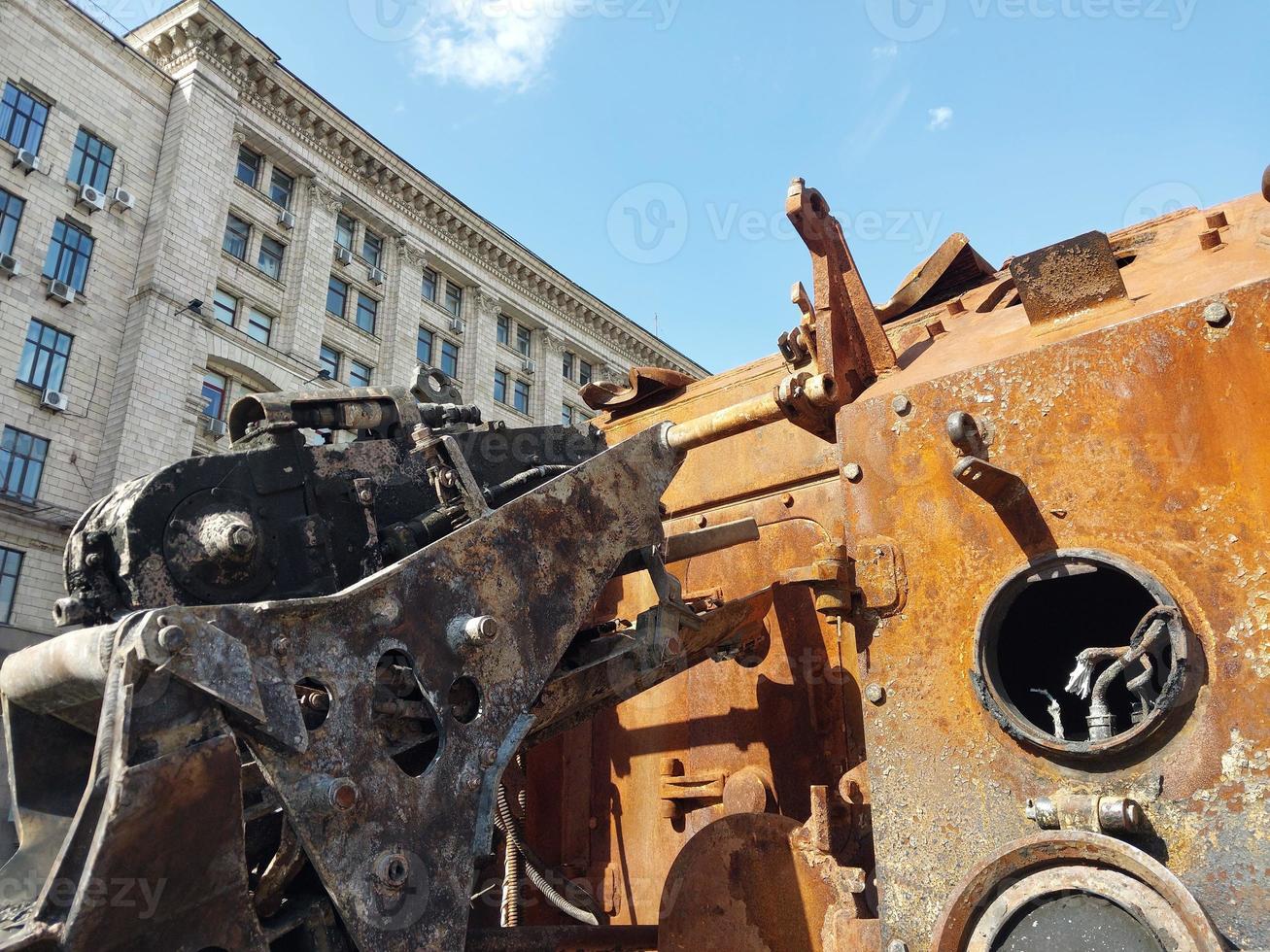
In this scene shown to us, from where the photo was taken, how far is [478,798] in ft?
8.86

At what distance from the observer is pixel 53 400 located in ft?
69.9

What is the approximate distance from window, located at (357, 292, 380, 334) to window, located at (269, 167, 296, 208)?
331cm

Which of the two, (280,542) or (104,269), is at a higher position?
(104,269)

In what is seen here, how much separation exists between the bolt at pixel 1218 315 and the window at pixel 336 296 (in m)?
28.5

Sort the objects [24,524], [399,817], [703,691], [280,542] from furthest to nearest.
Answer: [24,524] < [703,691] < [280,542] < [399,817]

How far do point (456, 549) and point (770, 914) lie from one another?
1.57 m

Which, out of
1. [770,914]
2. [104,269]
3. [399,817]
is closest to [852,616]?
[770,914]

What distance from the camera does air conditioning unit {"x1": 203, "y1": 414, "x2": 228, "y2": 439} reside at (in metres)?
23.9

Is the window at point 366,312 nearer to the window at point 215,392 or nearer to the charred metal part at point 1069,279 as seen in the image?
the window at point 215,392

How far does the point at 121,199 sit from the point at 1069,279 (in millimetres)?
25491

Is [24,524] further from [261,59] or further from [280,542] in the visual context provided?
[280,542]

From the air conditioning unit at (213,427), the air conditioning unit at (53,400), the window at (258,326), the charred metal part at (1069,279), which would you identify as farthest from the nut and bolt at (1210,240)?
the window at (258,326)

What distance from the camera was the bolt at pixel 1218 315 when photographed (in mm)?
2521

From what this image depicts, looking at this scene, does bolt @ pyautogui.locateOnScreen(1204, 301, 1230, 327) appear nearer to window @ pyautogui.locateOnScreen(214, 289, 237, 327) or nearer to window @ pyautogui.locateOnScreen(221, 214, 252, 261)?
window @ pyautogui.locateOnScreen(214, 289, 237, 327)
